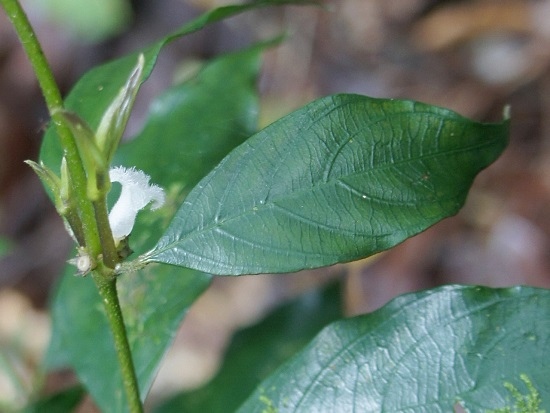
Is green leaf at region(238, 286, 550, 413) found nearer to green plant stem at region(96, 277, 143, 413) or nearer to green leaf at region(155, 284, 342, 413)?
green plant stem at region(96, 277, 143, 413)

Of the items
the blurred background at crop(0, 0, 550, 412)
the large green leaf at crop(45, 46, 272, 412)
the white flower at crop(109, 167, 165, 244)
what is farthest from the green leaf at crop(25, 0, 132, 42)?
the white flower at crop(109, 167, 165, 244)

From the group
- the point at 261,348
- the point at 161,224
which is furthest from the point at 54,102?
the point at 261,348

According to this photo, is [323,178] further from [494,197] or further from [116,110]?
[494,197]

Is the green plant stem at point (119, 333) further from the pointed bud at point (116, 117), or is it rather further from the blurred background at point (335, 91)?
the blurred background at point (335, 91)

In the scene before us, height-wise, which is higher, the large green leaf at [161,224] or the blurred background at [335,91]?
the blurred background at [335,91]

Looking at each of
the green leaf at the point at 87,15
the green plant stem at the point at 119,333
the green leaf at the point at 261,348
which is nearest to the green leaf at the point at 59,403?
the green leaf at the point at 261,348

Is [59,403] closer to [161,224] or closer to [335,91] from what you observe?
[161,224]

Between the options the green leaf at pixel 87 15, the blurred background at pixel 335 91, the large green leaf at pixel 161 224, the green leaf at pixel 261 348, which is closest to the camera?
the large green leaf at pixel 161 224
